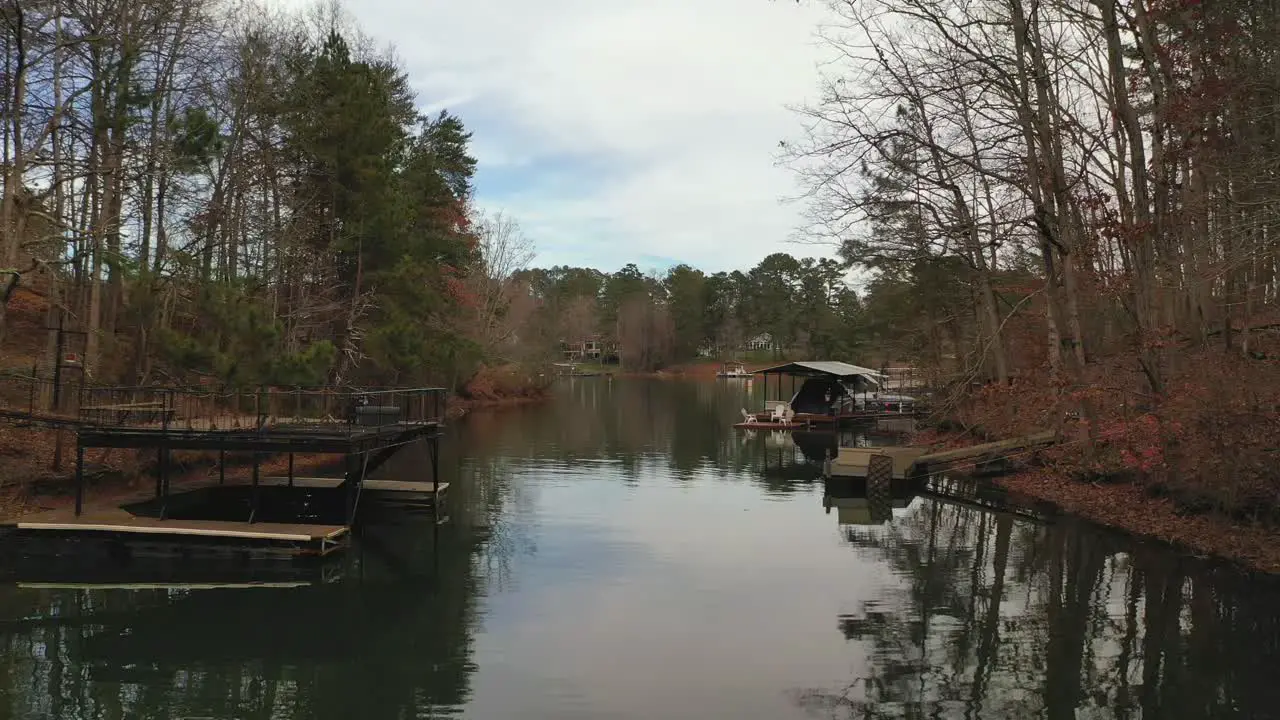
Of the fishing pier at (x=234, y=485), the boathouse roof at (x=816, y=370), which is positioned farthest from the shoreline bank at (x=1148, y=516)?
the boathouse roof at (x=816, y=370)

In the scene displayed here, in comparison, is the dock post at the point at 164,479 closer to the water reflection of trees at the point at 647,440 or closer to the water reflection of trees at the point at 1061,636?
the water reflection of trees at the point at 647,440

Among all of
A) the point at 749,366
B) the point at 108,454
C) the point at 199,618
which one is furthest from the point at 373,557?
the point at 749,366

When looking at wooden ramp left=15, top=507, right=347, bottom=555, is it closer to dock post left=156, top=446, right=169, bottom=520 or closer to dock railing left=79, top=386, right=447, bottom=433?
dock post left=156, top=446, right=169, bottom=520

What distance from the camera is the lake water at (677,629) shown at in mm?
9031

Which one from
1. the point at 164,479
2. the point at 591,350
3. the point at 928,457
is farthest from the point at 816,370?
the point at 591,350

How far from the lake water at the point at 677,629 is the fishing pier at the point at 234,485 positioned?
1.25 m

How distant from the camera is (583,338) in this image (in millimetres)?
127312

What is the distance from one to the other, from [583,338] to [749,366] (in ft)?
88.5

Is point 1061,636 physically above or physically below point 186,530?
below

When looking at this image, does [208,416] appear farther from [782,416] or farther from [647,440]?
[782,416]

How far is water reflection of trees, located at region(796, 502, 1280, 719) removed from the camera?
8977mm

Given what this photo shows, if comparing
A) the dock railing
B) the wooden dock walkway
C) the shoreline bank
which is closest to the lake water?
the shoreline bank

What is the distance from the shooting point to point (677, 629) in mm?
11523

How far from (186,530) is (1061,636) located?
13996 mm
